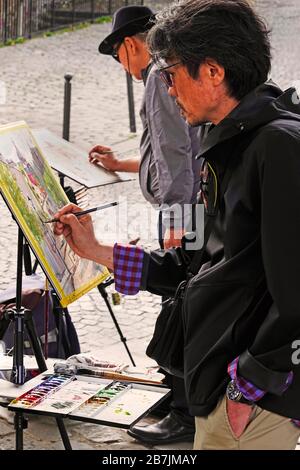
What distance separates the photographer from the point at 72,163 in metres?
4.91

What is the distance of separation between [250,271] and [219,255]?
0.50ft

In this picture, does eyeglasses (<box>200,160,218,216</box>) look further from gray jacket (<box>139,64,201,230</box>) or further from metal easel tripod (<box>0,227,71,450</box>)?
gray jacket (<box>139,64,201,230</box>)

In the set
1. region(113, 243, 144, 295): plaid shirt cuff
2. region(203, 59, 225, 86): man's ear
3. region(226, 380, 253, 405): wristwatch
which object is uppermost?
region(203, 59, 225, 86): man's ear

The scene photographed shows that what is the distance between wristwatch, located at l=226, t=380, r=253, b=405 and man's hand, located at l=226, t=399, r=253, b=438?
11mm

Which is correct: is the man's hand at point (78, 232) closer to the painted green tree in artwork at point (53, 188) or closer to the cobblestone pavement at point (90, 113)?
the painted green tree in artwork at point (53, 188)

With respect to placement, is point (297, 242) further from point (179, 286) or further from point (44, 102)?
point (44, 102)

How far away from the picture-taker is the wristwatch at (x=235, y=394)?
2.70 metres

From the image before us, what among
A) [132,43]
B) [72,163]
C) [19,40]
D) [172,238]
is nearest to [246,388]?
[172,238]

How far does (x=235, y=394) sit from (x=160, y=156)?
88.4 inches

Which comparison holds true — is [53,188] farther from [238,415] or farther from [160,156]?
[238,415]

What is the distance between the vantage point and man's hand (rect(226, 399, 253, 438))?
2721mm

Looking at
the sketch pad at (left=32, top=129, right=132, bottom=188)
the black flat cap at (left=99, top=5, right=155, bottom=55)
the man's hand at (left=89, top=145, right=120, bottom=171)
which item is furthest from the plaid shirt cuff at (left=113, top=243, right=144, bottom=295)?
the black flat cap at (left=99, top=5, right=155, bottom=55)

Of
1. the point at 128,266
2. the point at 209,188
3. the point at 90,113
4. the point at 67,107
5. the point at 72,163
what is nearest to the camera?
the point at 209,188
